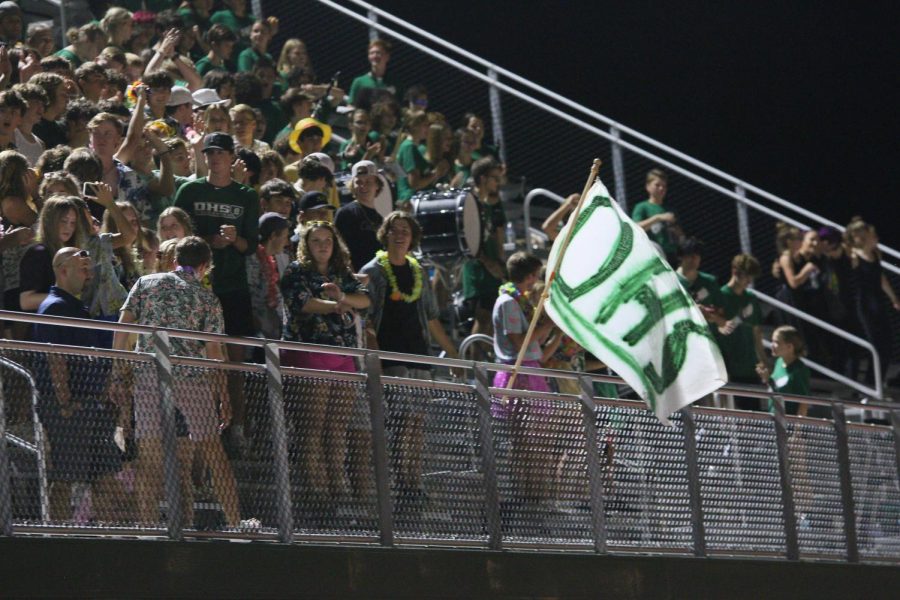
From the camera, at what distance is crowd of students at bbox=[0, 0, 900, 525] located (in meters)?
8.81

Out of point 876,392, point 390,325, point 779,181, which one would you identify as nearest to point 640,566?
point 390,325

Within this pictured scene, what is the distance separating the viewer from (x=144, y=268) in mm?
10344

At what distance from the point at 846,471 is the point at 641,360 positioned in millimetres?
2777

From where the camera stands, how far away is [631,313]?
10.7m

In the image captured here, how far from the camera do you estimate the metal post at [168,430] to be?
8227 mm

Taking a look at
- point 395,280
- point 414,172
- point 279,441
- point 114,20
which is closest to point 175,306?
point 279,441

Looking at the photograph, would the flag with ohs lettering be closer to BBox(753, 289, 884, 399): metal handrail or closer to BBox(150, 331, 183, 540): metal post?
BBox(150, 331, 183, 540): metal post

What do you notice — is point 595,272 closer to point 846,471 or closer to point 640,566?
A: point 640,566

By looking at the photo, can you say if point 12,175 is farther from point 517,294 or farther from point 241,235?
point 517,294

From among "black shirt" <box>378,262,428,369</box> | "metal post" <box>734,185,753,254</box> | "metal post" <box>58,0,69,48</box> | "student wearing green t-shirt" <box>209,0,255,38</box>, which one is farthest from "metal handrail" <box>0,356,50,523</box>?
"metal post" <box>734,185,753,254</box>

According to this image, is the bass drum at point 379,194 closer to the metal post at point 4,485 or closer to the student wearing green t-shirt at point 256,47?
the student wearing green t-shirt at point 256,47

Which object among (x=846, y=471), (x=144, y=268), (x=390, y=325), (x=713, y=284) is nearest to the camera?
(x=144, y=268)

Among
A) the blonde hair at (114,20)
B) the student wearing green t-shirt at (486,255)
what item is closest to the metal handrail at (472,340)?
the student wearing green t-shirt at (486,255)

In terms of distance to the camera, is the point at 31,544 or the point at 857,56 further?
the point at 857,56
